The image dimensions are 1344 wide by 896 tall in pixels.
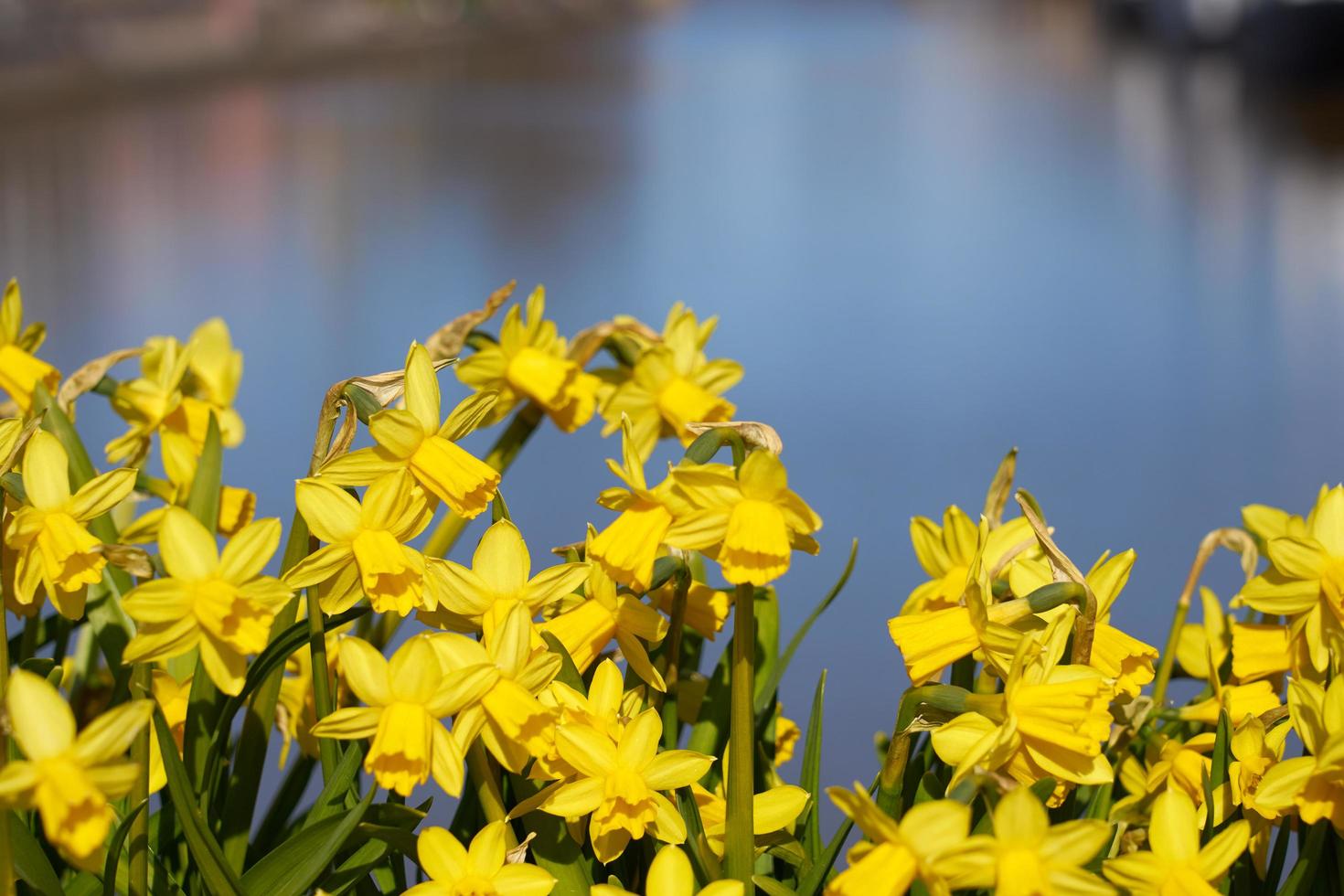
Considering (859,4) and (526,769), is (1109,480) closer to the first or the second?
(526,769)

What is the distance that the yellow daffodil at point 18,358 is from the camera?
61 centimetres

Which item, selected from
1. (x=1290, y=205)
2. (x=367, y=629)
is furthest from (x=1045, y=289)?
(x=367, y=629)

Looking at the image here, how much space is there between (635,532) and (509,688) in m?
0.07

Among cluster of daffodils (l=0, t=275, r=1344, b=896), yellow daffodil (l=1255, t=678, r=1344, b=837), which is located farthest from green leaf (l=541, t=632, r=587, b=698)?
yellow daffodil (l=1255, t=678, r=1344, b=837)

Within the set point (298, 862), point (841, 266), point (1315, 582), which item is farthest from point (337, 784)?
point (841, 266)

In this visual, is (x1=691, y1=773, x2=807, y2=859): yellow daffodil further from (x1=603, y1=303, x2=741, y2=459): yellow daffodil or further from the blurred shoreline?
the blurred shoreline

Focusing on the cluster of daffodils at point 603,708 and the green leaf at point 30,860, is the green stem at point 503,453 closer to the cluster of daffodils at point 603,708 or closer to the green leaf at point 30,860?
the cluster of daffodils at point 603,708

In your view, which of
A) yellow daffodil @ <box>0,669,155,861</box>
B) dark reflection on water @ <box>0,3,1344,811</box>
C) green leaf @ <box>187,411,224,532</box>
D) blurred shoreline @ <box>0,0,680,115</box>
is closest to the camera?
yellow daffodil @ <box>0,669,155,861</box>

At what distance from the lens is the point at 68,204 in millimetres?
5242

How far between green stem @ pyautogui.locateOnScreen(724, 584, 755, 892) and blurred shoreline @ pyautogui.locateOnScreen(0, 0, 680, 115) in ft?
27.9

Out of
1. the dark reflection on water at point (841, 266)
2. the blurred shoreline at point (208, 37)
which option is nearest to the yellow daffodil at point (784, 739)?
the dark reflection on water at point (841, 266)

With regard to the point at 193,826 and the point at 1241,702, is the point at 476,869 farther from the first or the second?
the point at 1241,702

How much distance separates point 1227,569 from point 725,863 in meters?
1.59

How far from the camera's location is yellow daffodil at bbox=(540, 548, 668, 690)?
49 centimetres
